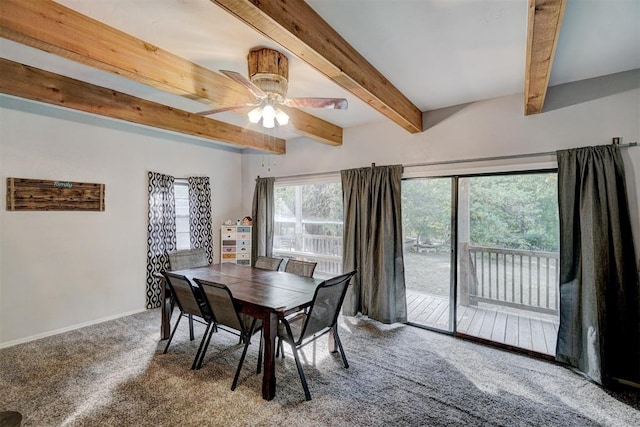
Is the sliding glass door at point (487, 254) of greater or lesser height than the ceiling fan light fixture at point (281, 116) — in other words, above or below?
below

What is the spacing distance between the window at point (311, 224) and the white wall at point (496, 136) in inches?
21.2

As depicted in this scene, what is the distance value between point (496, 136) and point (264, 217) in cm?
366

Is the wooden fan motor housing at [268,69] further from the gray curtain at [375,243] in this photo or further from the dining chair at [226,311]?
the gray curtain at [375,243]

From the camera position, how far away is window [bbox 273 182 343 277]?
4789mm

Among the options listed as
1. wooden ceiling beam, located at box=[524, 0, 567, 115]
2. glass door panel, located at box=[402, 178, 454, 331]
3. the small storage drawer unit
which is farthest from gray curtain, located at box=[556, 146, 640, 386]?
the small storage drawer unit

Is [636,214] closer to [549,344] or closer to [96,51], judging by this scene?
[549,344]

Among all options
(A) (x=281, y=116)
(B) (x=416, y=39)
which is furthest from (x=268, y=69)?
(B) (x=416, y=39)

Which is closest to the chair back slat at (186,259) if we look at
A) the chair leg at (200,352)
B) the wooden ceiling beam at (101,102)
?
the chair leg at (200,352)

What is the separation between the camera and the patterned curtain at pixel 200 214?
491cm

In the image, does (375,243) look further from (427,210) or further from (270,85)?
(270,85)

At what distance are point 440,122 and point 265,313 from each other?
2885mm

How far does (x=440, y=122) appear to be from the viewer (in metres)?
3.50

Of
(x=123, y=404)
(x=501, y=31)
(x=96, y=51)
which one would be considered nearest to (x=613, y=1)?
(x=501, y=31)

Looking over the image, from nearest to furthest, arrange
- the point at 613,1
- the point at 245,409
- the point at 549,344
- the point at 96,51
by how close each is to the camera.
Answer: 1. the point at 613,1
2. the point at 96,51
3. the point at 245,409
4. the point at 549,344
